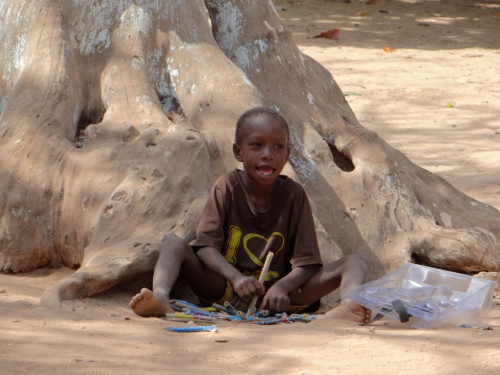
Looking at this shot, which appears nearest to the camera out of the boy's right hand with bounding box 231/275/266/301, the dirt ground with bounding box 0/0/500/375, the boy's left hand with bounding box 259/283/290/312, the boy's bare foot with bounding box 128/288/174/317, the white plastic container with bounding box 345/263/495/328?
the dirt ground with bounding box 0/0/500/375

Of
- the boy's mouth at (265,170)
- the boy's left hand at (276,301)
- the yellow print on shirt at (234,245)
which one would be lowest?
the boy's left hand at (276,301)

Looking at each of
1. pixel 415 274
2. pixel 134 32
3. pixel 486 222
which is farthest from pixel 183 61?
pixel 486 222

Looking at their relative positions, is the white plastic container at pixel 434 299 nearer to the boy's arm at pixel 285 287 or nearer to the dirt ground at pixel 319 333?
the dirt ground at pixel 319 333

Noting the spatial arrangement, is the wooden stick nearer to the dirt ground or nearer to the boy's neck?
the dirt ground

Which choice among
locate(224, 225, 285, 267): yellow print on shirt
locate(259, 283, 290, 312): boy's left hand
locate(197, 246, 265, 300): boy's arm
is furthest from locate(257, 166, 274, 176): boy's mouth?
locate(259, 283, 290, 312): boy's left hand

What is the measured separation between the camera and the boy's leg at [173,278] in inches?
132

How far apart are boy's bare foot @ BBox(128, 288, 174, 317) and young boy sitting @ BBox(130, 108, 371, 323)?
28 centimetres

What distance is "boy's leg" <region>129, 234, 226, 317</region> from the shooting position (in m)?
3.35

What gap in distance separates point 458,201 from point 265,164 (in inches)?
81.9

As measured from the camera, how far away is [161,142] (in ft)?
13.8

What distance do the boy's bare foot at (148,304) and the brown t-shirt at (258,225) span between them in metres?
0.50

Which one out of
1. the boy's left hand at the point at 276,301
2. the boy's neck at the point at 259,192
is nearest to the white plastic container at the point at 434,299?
the boy's left hand at the point at 276,301

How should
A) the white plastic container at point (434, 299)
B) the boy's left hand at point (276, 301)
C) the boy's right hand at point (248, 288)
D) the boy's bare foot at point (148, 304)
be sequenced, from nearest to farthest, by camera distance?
the boy's bare foot at point (148, 304), the white plastic container at point (434, 299), the boy's right hand at point (248, 288), the boy's left hand at point (276, 301)

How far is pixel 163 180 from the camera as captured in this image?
13.4 ft
